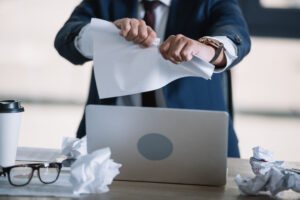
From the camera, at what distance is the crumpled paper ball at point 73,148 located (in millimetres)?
1150

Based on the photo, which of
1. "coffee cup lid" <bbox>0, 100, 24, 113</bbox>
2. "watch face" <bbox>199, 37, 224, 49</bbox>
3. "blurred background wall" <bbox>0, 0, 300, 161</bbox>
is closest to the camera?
"coffee cup lid" <bbox>0, 100, 24, 113</bbox>

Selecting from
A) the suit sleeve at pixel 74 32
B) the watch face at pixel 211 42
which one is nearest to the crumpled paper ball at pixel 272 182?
the watch face at pixel 211 42

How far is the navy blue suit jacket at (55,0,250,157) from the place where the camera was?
163 cm

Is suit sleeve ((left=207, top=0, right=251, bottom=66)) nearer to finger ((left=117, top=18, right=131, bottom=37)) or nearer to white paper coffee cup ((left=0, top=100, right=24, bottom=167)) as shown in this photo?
finger ((left=117, top=18, right=131, bottom=37))

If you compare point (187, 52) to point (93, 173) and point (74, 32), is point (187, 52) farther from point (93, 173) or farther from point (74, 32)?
point (74, 32)

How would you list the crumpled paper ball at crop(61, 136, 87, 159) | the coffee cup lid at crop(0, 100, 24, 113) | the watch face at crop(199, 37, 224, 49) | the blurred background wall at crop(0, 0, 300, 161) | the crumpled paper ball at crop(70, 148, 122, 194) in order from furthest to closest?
the blurred background wall at crop(0, 0, 300, 161)
the watch face at crop(199, 37, 224, 49)
the crumpled paper ball at crop(61, 136, 87, 159)
the coffee cup lid at crop(0, 100, 24, 113)
the crumpled paper ball at crop(70, 148, 122, 194)

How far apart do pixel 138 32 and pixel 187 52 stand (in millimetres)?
147

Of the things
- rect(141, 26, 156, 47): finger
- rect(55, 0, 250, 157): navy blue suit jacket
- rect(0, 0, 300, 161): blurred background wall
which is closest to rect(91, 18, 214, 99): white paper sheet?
rect(141, 26, 156, 47): finger

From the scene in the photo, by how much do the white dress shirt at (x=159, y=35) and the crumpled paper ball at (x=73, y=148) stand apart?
447 mm

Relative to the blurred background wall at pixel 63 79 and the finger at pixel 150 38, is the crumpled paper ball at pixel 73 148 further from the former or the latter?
the blurred background wall at pixel 63 79

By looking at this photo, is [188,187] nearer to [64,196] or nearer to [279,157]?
[64,196]

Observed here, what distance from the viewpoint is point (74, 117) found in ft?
14.1

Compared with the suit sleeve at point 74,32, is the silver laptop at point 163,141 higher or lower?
lower

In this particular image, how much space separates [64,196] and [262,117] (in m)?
3.68
